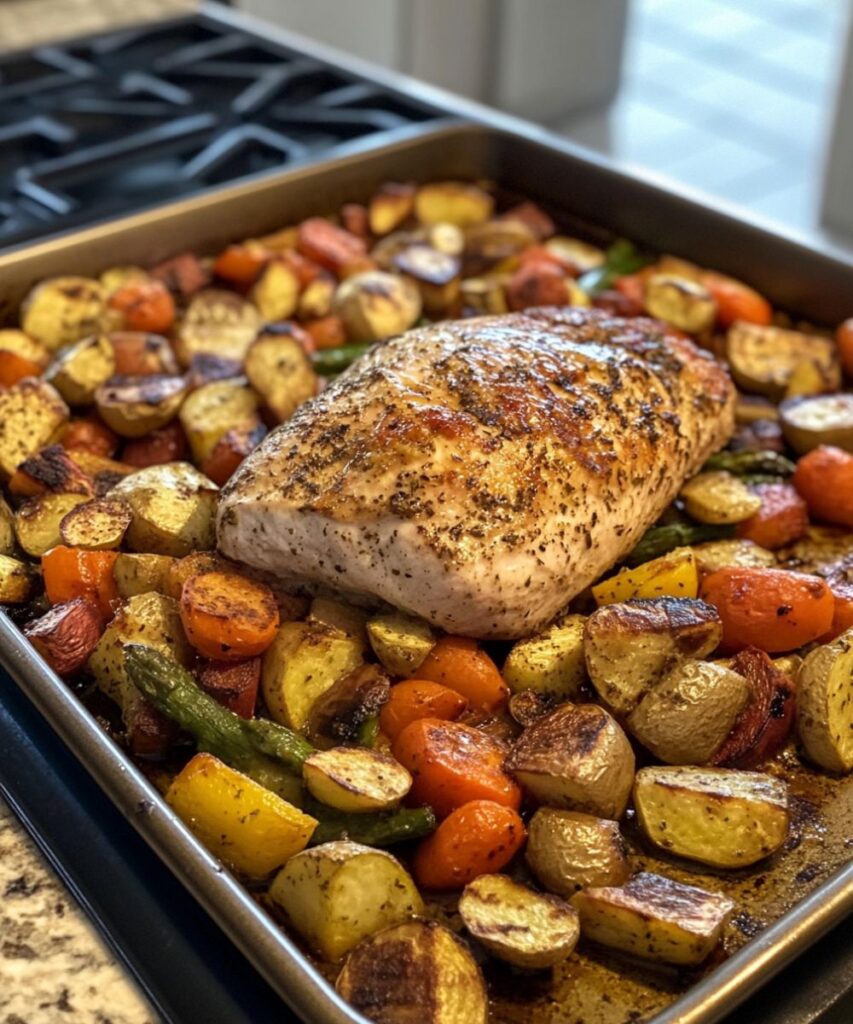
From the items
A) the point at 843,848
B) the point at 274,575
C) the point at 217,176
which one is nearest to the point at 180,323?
the point at 217,176

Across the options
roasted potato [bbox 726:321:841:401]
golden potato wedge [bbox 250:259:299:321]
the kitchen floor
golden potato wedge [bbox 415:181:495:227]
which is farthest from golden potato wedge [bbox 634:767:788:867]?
the kitchen floor

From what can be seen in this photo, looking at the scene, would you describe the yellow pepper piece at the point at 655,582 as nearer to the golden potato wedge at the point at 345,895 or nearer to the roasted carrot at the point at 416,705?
the roasted carrot at the point at 416,705

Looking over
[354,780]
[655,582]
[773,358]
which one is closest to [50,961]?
[354,780]

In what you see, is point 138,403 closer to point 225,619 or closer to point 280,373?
point 280,373

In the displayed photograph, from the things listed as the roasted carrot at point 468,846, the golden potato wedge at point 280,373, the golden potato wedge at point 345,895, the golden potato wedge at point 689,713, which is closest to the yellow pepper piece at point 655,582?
the golden potato wedge at point 689,713

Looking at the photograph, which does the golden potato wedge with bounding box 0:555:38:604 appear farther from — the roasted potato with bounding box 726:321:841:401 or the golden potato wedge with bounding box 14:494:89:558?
the roasted potato with bounding box 726:321:841:401
